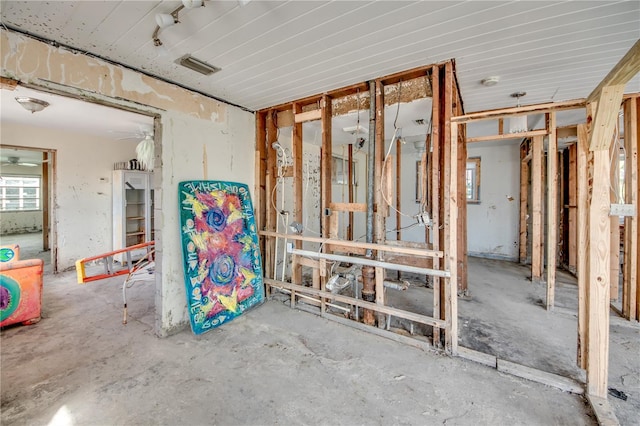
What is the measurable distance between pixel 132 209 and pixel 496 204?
7827mm

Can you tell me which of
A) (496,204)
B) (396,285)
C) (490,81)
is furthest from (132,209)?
(496,204)

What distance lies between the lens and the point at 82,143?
16.2 ft

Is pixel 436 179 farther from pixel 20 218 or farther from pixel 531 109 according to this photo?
pixel 20 218

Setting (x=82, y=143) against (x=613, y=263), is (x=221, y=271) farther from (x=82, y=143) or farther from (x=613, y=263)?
(x=613, y=263)

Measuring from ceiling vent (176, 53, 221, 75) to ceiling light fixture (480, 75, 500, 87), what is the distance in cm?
247

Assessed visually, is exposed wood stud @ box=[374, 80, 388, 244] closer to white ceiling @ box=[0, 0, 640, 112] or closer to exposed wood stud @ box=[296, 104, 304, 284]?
white ceiling @ box=[0, 0, 640, 112]

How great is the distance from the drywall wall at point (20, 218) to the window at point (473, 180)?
13128mm

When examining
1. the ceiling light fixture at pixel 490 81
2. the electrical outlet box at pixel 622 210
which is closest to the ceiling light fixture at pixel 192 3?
the ceiling light fixture at pixel 490 81

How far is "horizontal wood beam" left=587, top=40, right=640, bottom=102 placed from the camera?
1.30m

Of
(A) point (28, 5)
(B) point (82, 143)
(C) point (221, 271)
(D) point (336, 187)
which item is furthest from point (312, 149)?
(B) point (82, 143)

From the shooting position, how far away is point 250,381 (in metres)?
1.91

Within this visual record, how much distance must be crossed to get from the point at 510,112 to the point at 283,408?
2.64m

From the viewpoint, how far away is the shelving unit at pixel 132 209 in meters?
5.18

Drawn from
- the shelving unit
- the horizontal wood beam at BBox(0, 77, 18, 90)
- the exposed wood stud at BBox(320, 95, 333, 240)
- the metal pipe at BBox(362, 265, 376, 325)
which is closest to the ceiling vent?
the horizontal wood beam at BBox(0, 77, 18, 90)
